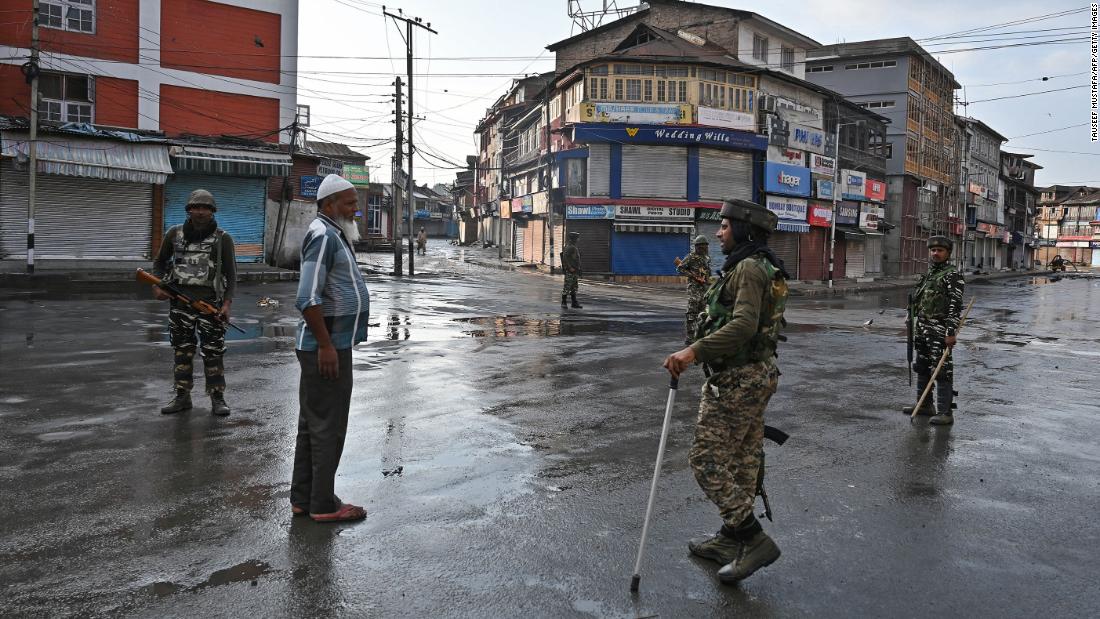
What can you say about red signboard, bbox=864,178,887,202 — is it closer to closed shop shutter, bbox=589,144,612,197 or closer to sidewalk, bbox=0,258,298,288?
closed shop shutter, bbox=589,144,612,197

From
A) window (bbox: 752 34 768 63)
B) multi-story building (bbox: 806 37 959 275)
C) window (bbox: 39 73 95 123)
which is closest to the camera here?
window (bbox: 39 73 95 123)

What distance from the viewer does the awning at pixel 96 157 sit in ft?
72.1

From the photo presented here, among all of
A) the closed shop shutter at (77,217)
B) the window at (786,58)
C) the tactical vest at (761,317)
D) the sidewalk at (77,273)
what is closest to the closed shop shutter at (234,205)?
the closed shop shutter at (77,217)

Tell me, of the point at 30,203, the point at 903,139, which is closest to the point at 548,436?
the point at 30,203

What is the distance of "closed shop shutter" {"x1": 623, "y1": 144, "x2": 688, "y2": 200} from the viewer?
114 feet

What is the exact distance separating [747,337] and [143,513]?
3445 millimetres

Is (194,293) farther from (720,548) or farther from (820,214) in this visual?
(820,214)

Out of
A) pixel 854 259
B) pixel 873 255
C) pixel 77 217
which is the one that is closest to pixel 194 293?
pixel 77 217

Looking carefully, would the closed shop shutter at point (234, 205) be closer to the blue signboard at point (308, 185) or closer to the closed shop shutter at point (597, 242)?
the blue signboard at point (308, 185)

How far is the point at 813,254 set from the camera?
42.1 metres

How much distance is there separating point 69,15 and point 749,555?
89.7 ft

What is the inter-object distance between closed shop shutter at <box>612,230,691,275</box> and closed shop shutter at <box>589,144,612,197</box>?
2.01 metres

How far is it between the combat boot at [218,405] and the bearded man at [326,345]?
260 cm

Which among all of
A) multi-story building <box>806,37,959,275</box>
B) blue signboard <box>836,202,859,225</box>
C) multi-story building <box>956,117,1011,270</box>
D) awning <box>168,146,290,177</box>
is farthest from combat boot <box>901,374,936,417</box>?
multi-story building <box>956,117,1011,270</box>
